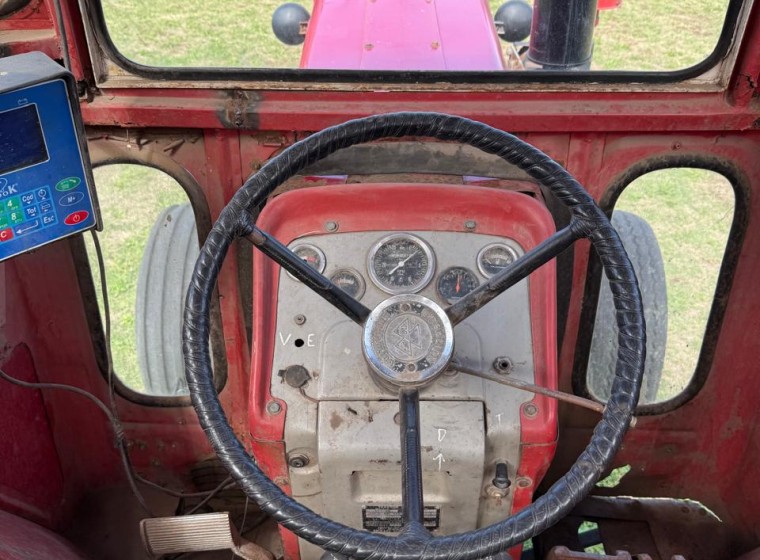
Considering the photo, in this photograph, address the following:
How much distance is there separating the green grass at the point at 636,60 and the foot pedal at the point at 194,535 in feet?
1.71

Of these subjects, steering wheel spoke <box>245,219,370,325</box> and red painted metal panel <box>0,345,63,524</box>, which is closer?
steering wheel spoke <box>245,219,370,325</box>

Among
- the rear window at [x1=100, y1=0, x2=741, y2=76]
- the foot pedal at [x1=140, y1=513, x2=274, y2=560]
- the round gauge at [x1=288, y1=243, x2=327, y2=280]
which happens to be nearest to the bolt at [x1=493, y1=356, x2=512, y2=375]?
the round gauge at [x1=288, y1=243, x2=327, y2=280]

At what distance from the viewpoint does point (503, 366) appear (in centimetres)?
142

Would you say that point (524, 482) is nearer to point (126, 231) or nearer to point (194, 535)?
point (194, 535)

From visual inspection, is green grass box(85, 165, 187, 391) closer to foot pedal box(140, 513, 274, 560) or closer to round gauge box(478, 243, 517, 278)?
foot pedal box(140, 513, 274, 560)

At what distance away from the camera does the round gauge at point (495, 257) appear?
151 centimetres

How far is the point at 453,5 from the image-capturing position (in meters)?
1.96

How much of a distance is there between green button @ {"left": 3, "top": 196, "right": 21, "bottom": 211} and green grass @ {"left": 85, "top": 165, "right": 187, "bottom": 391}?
0.44m

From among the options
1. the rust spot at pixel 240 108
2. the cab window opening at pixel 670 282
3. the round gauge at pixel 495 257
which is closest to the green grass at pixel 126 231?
the rust spot at pixel 240 108

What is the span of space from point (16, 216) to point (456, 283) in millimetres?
798

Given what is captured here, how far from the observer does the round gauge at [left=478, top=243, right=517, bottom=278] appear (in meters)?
1.51

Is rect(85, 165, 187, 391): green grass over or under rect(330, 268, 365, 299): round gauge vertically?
under

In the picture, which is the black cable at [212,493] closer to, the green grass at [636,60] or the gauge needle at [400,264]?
the green grass at [636,60]

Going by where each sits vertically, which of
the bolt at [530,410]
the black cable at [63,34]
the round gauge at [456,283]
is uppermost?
the black cable at [63,34]
